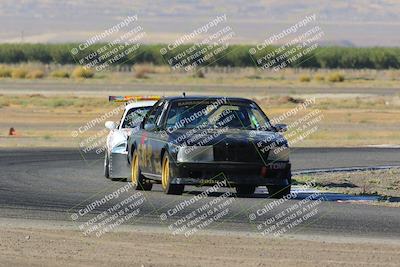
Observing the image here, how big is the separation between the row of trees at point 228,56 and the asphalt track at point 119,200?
121m

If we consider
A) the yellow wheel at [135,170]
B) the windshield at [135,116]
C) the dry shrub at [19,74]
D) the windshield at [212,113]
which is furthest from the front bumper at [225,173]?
the dry shrub at [19,74]

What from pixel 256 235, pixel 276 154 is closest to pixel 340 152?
pixel 276 154

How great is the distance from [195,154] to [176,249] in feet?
17.6

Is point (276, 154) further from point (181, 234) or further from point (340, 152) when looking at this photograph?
point (340, 152)

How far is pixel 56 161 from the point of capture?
28344 millimetres

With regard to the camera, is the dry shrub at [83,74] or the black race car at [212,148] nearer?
the black race car at [212,148]

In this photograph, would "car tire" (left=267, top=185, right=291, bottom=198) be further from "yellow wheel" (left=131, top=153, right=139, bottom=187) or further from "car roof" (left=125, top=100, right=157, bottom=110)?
"car roof" (left=125, top=100, right=157, bottom=110)

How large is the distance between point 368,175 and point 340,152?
786cm

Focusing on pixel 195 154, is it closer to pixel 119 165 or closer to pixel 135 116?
pixel 119 165

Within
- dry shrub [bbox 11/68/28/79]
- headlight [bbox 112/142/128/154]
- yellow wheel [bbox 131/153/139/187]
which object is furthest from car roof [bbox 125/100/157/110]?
dry shrub [bbox 11/68/28/79]

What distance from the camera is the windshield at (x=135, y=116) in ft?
75.3

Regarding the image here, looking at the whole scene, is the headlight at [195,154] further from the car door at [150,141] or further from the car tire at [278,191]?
the car tire at [278,191]

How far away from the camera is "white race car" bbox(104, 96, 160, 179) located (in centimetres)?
2228

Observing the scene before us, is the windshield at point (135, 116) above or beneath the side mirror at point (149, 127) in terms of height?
beneath
